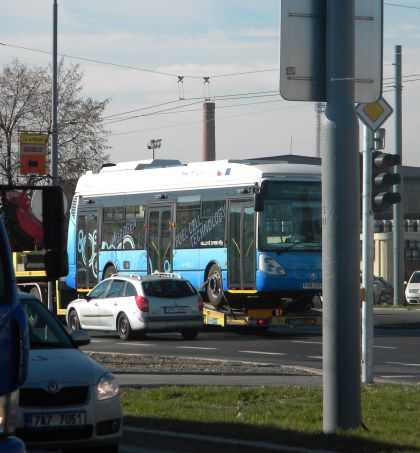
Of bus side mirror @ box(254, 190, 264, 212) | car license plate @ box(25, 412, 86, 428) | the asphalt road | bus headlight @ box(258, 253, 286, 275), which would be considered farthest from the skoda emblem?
bus headlight @ box(258, 253, 286, 275)

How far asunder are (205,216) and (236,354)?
680 cm

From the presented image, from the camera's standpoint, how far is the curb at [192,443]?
1060cm

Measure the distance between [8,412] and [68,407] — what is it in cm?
389

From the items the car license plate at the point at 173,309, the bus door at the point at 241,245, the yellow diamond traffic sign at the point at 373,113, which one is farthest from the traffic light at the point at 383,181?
the bus door at the point at 241,245

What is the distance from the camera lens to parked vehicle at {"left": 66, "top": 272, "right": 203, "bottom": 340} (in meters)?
27.4

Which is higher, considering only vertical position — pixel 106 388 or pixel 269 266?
pixel 269 266

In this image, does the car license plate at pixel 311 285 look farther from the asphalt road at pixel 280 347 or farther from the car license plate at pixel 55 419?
the car license plate at pixel 55 419

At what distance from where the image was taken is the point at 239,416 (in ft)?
42.3

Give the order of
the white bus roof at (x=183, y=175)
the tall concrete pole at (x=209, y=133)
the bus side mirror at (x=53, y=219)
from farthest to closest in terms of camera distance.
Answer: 1. the tall concrete pole at (x=209, y=133)
2. the white bus roof at (x=183, y=175)
3. the bus side mirror at (x=53, y=219)

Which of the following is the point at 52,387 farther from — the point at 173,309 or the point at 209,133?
the point at 209,133

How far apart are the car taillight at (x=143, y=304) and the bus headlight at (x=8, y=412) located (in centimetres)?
2067

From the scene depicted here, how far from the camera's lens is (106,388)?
10.7 m

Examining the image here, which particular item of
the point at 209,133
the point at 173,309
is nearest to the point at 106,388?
the point at 173,309

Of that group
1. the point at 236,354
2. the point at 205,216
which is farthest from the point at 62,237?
the point at 205,216
